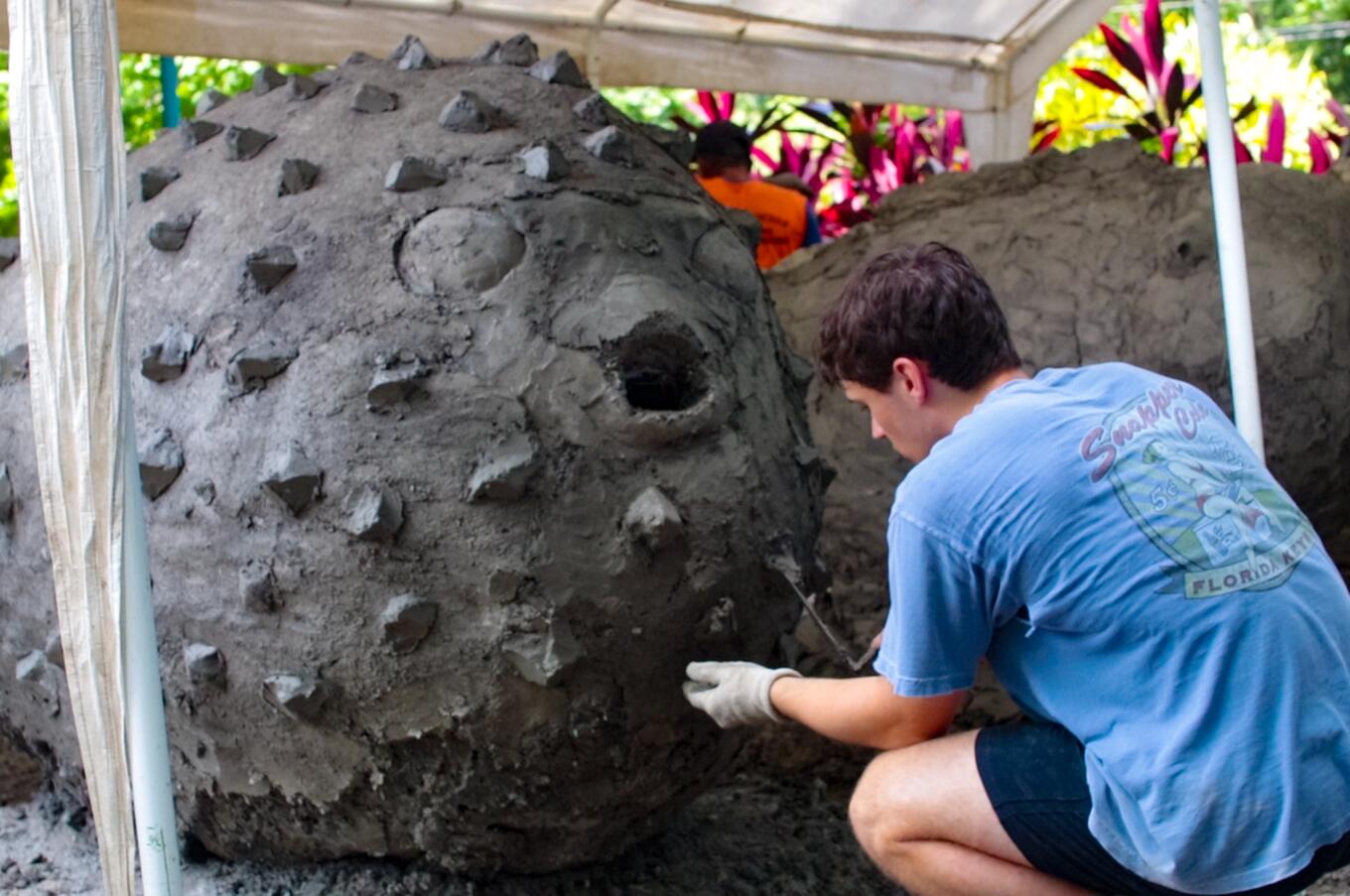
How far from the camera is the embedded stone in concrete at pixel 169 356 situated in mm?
2340

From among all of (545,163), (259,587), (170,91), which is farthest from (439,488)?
(170,91)

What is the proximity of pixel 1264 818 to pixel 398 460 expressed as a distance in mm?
1261

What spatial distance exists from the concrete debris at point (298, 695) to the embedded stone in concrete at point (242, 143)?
93 centimetres

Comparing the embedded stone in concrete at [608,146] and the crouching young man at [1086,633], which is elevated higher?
the embedded stone in concrete at [608,146]

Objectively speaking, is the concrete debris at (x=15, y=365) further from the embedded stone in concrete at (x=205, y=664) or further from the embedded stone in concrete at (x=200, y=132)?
the embedded stone in concrete at (x=205, y=664)

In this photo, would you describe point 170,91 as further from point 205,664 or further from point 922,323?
point 922,323

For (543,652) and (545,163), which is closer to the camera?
(543,652)

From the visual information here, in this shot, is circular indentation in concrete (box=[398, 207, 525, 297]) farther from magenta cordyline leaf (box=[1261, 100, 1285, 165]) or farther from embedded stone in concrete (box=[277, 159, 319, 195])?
magenta cordyline leaf (box=[1261, 100, 1285, 165])

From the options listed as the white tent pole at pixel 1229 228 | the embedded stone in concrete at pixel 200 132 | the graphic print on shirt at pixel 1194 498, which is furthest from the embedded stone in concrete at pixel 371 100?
the white tent pole at pixel 1229 228

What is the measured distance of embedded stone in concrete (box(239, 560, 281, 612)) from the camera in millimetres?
2205

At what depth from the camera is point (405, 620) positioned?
2.16m

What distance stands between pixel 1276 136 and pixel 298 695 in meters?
5.73

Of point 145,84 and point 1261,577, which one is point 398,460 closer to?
point 1261,577

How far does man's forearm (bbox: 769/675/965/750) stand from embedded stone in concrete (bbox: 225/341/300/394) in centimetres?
90
